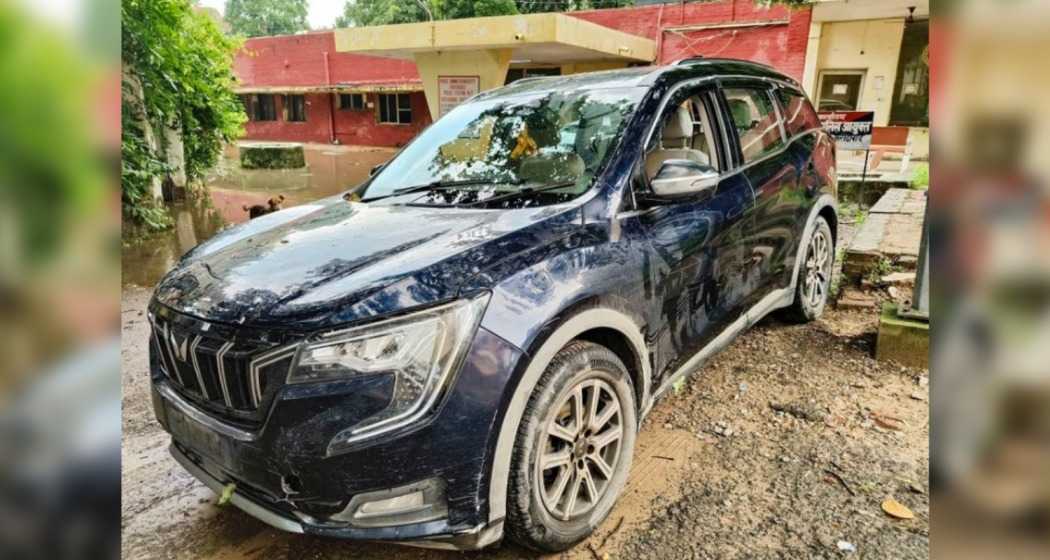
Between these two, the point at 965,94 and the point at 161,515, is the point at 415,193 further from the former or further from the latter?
the point at 965,94

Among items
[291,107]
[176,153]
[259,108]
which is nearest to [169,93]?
[176,153]

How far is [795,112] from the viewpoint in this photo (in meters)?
4.51

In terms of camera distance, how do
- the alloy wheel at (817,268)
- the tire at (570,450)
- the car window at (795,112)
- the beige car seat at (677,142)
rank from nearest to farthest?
the tire at (570,450) → the beige car seat at (677,142) → the car window at (795,112) → the alloy wheel at (817,268)

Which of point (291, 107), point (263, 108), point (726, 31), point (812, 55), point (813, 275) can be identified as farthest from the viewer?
point (263, 108)

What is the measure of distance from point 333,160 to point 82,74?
2065 centimetres

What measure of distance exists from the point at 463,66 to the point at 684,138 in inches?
416

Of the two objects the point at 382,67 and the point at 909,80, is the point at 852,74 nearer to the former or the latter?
the point at 909,80

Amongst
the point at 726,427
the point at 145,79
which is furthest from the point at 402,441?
the point at 145,79

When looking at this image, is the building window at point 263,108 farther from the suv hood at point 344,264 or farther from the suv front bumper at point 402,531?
the suv front bumper at point 402,531

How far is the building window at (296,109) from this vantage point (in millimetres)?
26266

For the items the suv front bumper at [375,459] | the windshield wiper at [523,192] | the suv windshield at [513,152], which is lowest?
the suv front bumper at [375,459]

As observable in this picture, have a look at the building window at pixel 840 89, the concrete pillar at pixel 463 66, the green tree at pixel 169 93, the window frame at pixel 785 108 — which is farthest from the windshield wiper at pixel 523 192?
the building window at pixel 840 89

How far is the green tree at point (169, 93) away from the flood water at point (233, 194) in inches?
20.8

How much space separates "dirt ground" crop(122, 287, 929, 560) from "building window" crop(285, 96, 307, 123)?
2435 cm
